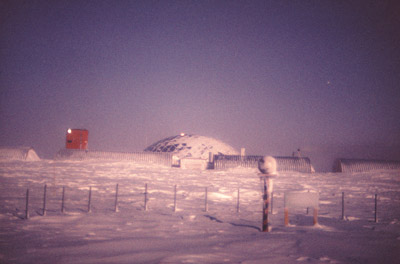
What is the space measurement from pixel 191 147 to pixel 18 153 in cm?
2962

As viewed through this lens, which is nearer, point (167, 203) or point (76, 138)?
point (167, 203)

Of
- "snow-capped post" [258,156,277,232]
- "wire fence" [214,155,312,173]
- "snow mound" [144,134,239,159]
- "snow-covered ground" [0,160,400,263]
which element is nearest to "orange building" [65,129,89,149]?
"snow mound" [144,134,239,159]

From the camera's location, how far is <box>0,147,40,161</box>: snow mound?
42719mm

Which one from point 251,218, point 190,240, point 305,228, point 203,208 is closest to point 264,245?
point 190,240

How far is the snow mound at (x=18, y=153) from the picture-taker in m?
42.7

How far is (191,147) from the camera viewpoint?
171ft

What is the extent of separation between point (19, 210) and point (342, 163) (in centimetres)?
4442

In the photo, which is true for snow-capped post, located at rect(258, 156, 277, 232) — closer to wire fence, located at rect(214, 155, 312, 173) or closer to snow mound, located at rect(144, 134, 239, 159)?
wire fence, located at rect(214, 155, 312, 173)

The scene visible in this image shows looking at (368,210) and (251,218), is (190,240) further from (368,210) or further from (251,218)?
(368,210)

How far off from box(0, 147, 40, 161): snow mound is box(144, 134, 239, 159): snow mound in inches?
840

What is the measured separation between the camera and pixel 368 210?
13.0 metres

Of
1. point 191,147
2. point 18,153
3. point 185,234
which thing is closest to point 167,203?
point 185,234

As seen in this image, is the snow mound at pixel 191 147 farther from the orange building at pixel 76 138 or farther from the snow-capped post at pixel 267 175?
the snow-capped post at pixel 267 175

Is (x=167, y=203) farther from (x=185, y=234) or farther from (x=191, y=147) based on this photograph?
(x=191, y=147)
